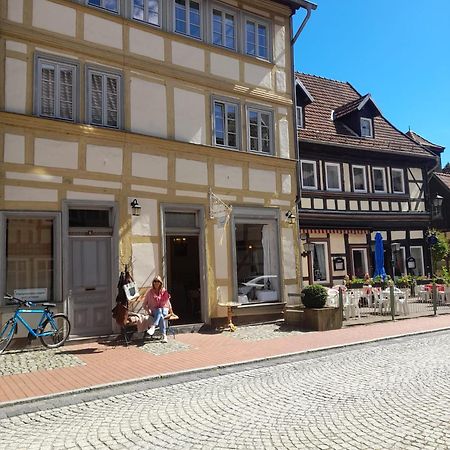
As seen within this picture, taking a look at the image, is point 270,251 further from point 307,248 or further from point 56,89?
point 56,89

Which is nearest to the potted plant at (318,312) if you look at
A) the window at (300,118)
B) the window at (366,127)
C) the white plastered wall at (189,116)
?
the white plastered wall at (189,116)

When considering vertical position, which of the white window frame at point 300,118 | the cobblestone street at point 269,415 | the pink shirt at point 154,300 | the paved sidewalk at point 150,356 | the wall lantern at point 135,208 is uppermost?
the white window frame at point 300,118

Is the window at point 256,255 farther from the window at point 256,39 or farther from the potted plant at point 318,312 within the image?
the window at point 256,39

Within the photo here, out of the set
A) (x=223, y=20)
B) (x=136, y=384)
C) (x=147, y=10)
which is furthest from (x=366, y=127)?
(x=136, y=384)

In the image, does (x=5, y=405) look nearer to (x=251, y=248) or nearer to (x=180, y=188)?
(x=180, y=188)

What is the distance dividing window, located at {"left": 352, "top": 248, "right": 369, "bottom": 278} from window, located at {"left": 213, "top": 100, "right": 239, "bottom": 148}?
9327mm

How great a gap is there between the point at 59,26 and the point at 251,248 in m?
7.36

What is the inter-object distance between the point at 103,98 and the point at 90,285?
438 cm

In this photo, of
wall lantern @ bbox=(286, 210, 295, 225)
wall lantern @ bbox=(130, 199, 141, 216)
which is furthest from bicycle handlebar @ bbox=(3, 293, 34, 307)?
wall lantern @ bbox=(286, 210, 295, 225)

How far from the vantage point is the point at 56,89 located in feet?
34.1

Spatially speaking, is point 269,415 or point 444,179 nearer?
point 269,415

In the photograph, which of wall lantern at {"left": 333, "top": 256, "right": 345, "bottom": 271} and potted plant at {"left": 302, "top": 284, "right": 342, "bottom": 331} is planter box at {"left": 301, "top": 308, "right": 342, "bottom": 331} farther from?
wall lantern at {"left": 333, "top": 256, "right": 345, "bottom": 271}

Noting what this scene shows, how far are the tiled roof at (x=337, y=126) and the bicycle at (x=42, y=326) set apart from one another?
1217 centimetres

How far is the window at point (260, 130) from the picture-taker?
13.6 meters
